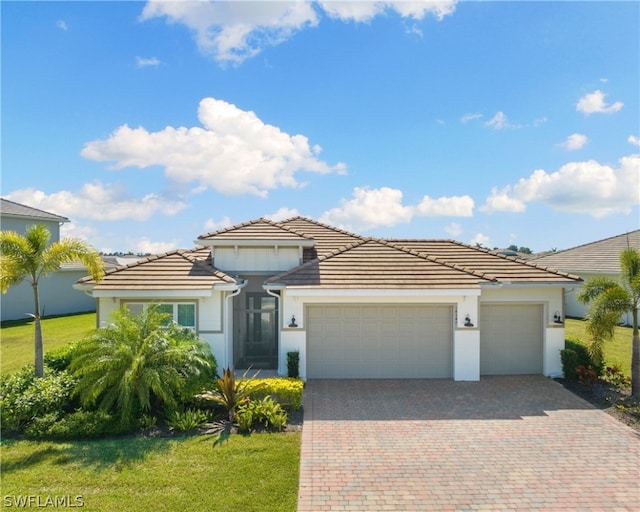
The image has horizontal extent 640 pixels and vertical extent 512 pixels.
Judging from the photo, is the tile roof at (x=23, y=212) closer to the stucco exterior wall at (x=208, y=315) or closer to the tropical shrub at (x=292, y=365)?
the stucco exterior wall at (x=208, y=315)

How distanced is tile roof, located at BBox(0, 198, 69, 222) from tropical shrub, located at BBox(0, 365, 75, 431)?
22578 mm

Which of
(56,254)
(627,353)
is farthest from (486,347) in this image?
(56,254)

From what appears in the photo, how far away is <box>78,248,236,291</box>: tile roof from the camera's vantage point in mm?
12727

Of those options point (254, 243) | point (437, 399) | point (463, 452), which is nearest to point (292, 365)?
point (437, 399)

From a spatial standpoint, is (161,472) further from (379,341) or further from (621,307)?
(621,307)

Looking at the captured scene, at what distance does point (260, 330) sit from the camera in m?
15.3

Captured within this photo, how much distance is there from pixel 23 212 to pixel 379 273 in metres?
29.6

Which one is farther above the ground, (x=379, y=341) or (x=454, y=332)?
(x=454, y=332)

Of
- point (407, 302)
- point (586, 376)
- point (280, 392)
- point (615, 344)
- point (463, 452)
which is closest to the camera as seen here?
point (463, 452)

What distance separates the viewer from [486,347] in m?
14.0

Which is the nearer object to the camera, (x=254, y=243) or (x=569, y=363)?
(x=569, y=363)

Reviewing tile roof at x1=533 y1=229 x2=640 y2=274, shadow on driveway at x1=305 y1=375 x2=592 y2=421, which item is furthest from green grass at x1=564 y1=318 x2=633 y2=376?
tile roof at x1=533 y1=229 x2=640 y2=274

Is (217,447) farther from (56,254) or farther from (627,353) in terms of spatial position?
(627,353)

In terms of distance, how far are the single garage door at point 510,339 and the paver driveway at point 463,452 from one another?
64.8 inches
